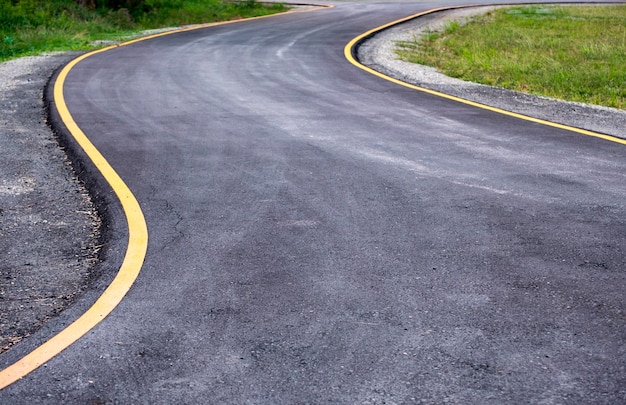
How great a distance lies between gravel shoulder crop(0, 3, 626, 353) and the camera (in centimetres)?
508

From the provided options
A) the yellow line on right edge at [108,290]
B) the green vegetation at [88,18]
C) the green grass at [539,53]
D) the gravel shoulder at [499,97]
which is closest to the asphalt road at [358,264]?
the yellow line on right edge at [108,290]

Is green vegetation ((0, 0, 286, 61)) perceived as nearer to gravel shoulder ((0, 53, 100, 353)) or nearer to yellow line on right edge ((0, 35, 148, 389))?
gravel shoulder ((0, 53, 100, 353))

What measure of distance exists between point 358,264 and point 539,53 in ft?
56.1

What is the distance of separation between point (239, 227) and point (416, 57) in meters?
14.0

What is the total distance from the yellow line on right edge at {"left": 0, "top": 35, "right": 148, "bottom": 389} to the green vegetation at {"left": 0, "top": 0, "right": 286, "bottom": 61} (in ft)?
42.2

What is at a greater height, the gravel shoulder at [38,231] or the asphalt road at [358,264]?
the gravel shoulder at [38,231]

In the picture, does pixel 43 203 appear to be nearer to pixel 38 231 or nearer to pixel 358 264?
pixel 38 231

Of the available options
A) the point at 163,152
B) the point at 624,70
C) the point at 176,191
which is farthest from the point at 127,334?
the point at 624,70

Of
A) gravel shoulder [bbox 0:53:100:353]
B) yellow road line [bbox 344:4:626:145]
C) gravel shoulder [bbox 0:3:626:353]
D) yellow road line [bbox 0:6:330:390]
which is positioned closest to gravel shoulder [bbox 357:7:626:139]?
gravel shoulder [bbox 0:3:626:353]

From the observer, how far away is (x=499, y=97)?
13328 mm

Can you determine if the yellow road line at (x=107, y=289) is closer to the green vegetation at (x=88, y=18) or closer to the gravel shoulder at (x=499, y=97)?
the gravel shoulder at (x=499, y=97)

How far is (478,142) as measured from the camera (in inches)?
384

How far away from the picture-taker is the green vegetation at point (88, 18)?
71.5ft

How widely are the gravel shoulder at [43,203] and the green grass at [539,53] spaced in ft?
5.14
